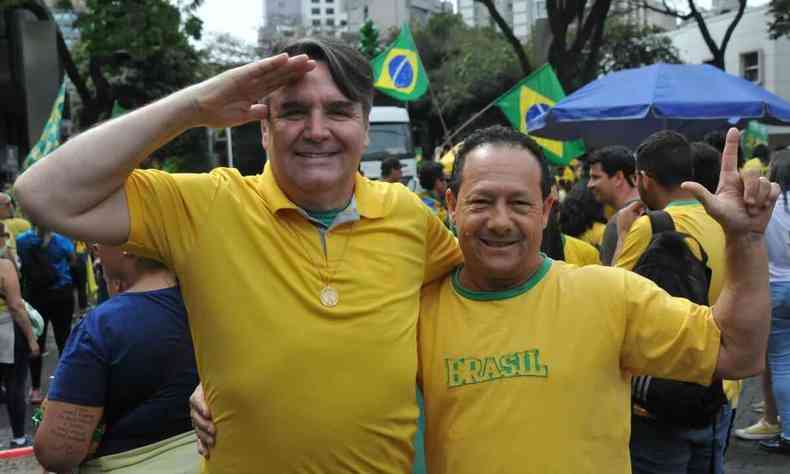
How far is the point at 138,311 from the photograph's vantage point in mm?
2891

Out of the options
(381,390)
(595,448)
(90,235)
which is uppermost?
(90,235)

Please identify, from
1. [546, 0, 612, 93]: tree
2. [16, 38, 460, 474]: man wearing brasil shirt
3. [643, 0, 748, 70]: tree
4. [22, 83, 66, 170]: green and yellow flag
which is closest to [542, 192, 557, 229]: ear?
[16, 38, 460, 474]: man wearing brasil shirt

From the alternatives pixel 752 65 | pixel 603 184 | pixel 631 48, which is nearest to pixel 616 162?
pixel 603 184

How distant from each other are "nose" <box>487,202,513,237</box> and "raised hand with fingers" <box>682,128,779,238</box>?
433mm

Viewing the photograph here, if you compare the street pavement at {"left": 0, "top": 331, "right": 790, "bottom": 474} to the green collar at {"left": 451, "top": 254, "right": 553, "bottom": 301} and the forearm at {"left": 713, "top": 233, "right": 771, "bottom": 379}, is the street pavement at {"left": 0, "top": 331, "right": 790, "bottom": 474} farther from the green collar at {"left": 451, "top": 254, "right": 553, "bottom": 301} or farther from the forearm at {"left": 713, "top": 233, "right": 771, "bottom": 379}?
the forearm at {"left": 713, "top": 233, "right": 771, "bottom": 379}

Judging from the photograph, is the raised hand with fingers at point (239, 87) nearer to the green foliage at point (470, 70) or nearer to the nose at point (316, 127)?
the nose at point (316, 127)

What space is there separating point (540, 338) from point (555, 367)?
0.26 ft

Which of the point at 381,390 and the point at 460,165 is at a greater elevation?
the point at 460,165

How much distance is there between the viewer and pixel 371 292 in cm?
220

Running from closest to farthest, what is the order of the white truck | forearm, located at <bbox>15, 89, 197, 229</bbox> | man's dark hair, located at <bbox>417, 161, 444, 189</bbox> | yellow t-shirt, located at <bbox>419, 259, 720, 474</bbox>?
forearm, located at <bbox>15, 89, 197, 229</bbox> < yellow t-shirt, located at <bbox>419, 259, 720, 474</bbox> < man's dark hair, located at <bbox>417, 161, 444, 189</bbox> < the white truck

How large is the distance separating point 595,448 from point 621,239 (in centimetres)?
223

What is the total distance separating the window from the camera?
3600cm

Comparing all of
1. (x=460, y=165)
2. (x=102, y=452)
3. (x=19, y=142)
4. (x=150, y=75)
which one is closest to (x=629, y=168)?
(x=460, y=165)

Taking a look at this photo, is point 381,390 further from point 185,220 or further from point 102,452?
point 102,452
